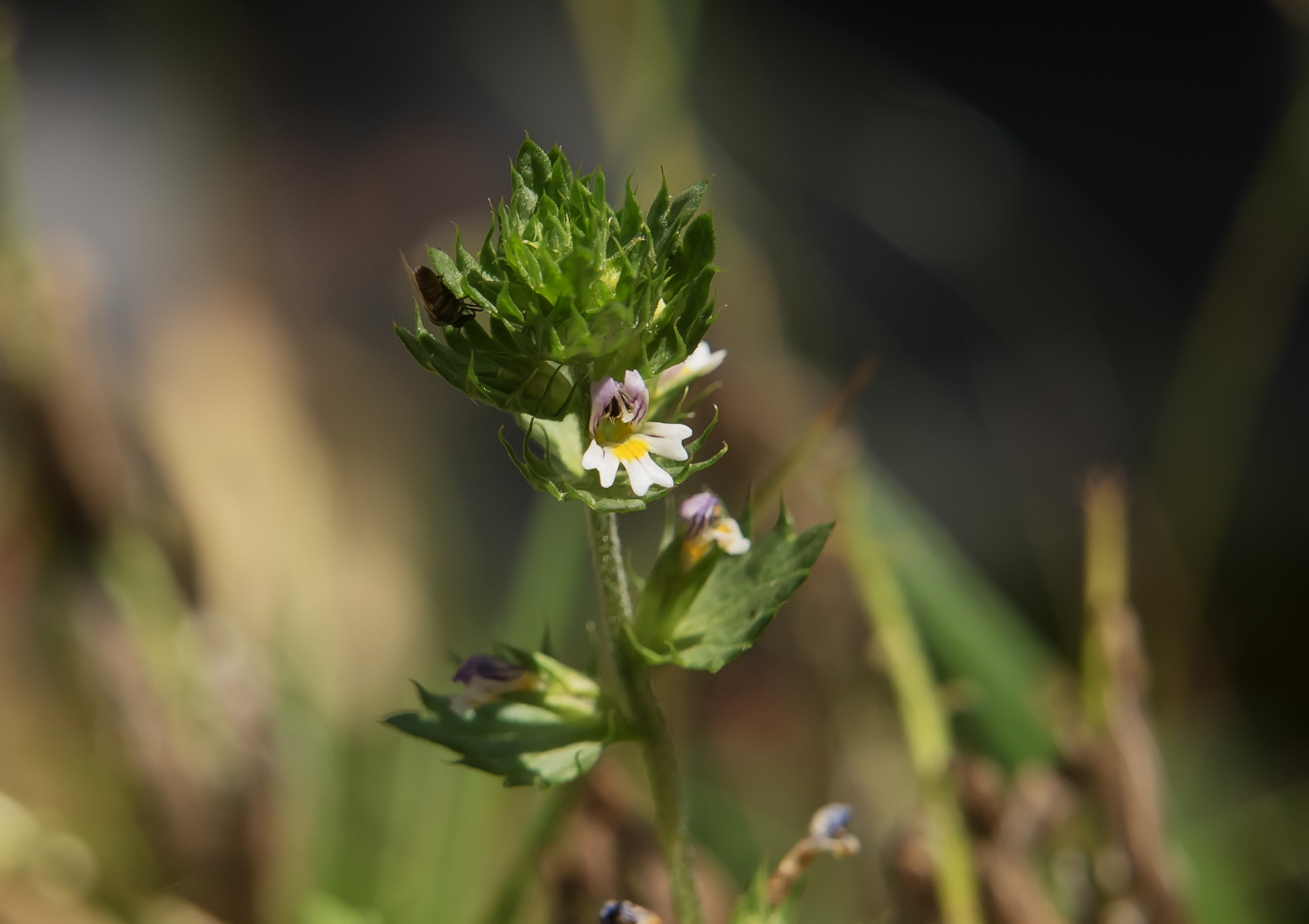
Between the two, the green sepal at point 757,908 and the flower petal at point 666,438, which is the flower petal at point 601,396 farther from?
the green sepal at point 757,908

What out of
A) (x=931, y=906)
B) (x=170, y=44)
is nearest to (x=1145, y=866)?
(x=931, y=906)

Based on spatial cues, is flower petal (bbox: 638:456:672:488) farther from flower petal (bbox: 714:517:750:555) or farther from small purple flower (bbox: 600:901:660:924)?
small purple flower (bbox: 600:901:660:924)

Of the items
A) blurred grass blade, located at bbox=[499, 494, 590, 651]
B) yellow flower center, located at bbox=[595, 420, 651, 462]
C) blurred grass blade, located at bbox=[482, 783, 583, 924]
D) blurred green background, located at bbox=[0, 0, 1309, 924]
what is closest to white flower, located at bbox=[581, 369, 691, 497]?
yellow flower center, located at bbox=[595, 420, 651, 462]

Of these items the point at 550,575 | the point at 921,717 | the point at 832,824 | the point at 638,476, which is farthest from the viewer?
the point at 550,575

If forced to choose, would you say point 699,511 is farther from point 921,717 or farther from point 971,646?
point 971,646

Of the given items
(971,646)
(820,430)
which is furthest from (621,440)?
(971,646)

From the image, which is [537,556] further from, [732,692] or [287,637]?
[732,692]
